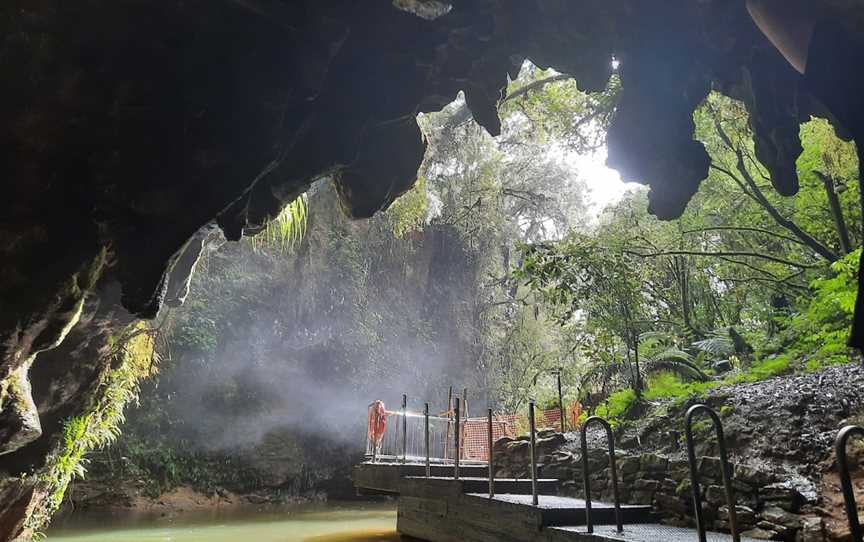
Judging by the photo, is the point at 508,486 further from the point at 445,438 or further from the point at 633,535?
the point at 445,438

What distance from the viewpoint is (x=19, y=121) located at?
15.8 ft

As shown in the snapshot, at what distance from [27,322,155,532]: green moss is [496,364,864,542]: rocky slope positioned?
20.7 ft

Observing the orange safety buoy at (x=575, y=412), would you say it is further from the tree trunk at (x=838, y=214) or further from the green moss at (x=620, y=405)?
the tree trunk at (x=838, y=214)

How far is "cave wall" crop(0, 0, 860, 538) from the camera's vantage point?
489cm

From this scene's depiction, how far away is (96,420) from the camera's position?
24.1 ft

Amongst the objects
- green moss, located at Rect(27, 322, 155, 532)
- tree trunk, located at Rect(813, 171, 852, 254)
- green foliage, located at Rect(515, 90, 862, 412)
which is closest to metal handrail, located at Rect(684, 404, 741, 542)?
green foliage, located at Rect(515, 90, 862, 412)

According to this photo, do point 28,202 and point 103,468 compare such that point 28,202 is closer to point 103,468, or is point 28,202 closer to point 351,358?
point 103,468

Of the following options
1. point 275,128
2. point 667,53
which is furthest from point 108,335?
point 667,53

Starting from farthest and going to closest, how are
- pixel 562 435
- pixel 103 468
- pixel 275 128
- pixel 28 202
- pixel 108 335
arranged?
1. pixel 103 468
2. pixel 562 435
3. pixel 108 335
4. pixel 275 128
5. pixel 28 202

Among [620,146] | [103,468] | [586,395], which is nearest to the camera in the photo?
[620,146]

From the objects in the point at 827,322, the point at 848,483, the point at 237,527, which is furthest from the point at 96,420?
the point at 827,322

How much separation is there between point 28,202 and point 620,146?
6.14m

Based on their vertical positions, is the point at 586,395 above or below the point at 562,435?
above

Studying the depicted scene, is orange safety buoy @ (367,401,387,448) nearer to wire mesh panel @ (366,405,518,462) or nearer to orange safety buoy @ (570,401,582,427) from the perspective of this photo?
wire mesh panel @ (366,405,518,462)
